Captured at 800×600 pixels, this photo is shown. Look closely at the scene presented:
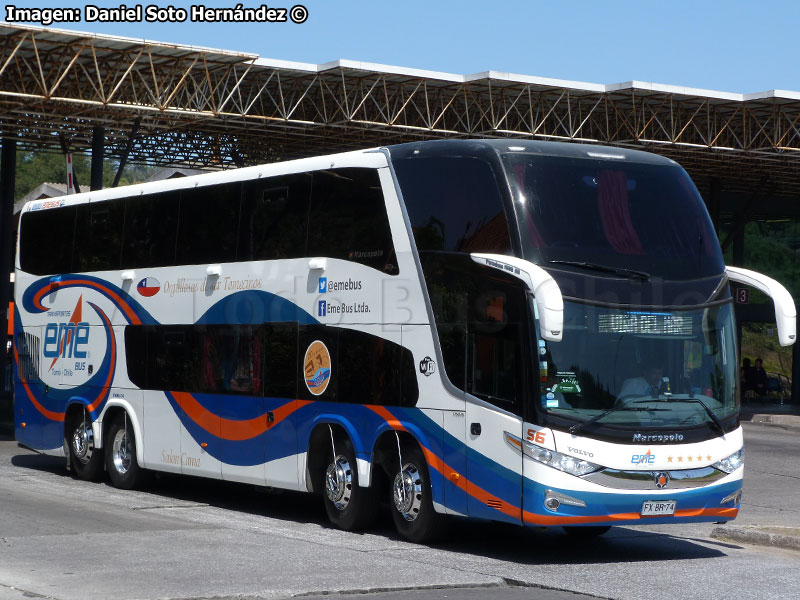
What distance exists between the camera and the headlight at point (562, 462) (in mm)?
10953

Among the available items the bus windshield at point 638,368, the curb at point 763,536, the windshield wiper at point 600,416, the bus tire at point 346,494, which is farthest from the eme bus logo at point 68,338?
the curb at point 763,536

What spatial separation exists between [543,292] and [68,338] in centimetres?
996

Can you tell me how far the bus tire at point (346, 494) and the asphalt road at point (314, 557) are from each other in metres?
0.18

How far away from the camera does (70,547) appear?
11336 mm

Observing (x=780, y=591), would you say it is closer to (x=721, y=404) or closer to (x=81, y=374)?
(x=721, y=404)

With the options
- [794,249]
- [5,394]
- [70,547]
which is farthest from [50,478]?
[794,249]

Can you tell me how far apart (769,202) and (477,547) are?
39340 mm

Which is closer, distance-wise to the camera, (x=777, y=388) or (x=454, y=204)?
(x=454, y=204)

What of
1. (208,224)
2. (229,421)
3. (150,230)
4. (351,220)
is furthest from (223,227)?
(351,220)

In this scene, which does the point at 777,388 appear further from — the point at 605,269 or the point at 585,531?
the point at 605,269

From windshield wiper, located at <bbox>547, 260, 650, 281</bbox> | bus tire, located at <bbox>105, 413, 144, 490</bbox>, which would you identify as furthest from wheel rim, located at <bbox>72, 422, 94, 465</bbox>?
windshield wiper, located at <bbox>547, 260, 650, 281</bbox>

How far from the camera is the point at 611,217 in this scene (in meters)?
11.7

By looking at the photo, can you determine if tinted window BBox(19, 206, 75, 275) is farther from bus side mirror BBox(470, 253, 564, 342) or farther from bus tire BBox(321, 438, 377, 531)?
bus side mirror BBox(470, 253, 564, 342)

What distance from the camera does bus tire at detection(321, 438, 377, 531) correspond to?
1299 cm
